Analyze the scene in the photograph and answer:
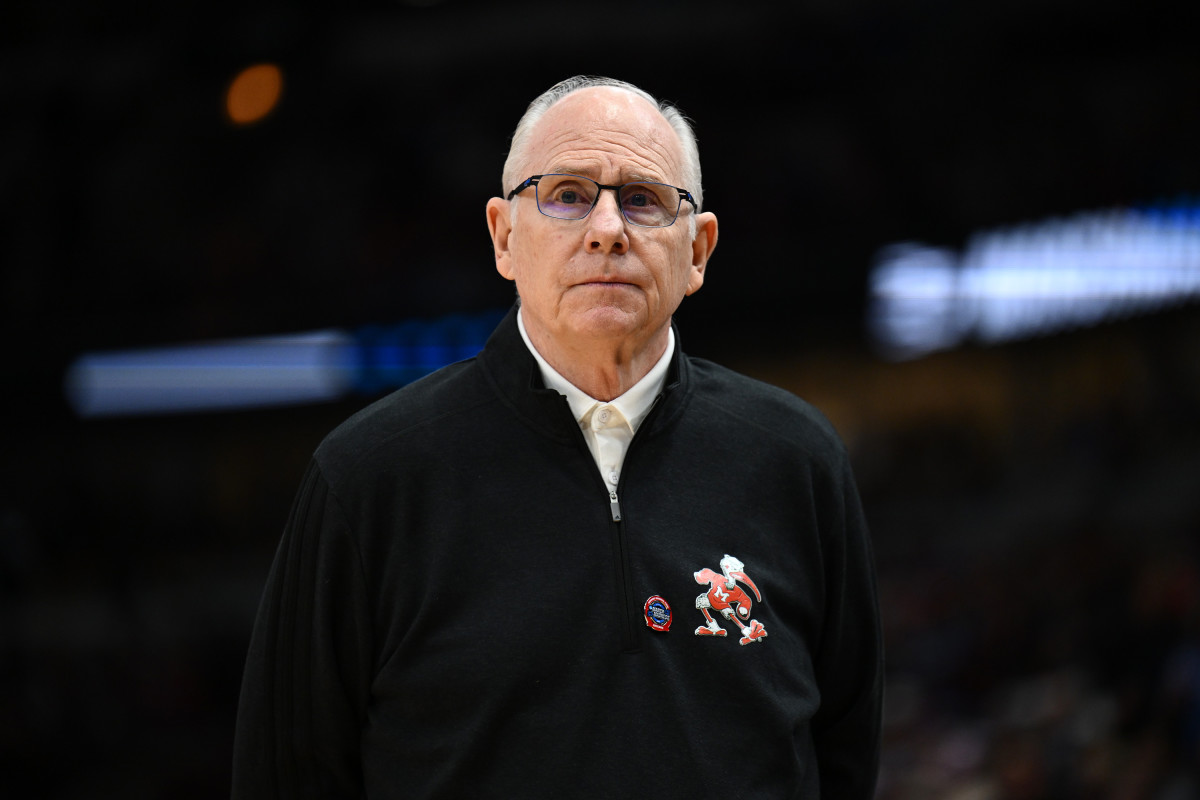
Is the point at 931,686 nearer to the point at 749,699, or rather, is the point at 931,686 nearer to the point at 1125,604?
the point at 1125,604

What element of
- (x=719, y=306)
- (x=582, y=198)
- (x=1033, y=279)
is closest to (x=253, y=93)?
(x=719, y=306)

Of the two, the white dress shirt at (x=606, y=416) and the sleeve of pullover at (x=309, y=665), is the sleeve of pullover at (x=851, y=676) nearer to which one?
the white dress shirt at (x=606, y=416)

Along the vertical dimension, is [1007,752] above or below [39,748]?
below

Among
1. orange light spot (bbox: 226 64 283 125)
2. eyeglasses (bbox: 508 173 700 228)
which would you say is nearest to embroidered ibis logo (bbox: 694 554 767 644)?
eyeglasses (bbox: 508 173 700 228)

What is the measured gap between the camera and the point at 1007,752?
174 inches

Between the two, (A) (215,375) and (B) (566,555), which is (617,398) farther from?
(A) (215,375)

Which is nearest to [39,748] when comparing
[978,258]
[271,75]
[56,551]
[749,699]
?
[56,551]

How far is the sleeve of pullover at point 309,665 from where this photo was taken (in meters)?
1.23

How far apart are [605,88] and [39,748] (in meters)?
3.76

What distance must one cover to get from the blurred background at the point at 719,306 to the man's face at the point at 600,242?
2989mm

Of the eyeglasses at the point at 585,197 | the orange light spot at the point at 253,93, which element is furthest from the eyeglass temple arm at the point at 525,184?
the orange light spot at the point at 253,93

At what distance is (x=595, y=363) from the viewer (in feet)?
4.31

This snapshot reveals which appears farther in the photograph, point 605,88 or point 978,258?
point 978,258

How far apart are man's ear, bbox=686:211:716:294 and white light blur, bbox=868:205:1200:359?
3866mm
